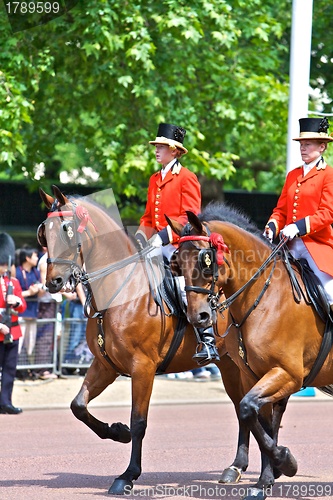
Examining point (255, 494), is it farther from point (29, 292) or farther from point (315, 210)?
point (29, 292)

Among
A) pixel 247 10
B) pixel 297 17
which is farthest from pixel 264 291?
pixel 247 10

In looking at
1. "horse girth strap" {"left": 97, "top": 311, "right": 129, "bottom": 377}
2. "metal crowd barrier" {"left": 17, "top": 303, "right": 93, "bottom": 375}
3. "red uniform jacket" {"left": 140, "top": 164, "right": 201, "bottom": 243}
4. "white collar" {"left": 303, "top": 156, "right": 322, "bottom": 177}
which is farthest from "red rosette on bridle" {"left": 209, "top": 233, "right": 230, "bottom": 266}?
"metal crowd barrier" {"left": 17, "top": 303, "right": 93, "bottom": 375}

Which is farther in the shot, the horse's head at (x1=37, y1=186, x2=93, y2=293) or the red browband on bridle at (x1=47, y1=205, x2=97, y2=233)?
the red browband on bridle at (x1=47, y1=205, x2=97, y2=233)

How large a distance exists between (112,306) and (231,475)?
175 centimetres

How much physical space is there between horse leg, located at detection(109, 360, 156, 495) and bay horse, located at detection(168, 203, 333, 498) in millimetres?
826

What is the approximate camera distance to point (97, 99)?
17.5 m

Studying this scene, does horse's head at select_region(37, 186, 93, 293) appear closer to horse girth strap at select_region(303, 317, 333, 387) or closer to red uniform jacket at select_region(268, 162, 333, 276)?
red uniform jacket at select_region(268, 162, 333, 276)

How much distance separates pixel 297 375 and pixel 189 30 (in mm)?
9920

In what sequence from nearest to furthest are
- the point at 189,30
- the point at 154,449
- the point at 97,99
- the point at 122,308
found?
the point at 122,308 < the point at 154,449 < the point at 189,30 < the point at 97,99

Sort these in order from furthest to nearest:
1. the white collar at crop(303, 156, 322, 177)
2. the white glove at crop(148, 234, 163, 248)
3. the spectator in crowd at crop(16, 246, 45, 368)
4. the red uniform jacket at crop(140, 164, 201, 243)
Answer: the spectator in crowd at crop(16, 246, 45, 368) < the red uniform jacket at crop(140, 164, 201, 243) < the white glove at crop(148, 234, 163, 248) < the white collar at crop(303, 156, 322, 177)

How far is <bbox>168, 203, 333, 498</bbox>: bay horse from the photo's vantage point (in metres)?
7.19

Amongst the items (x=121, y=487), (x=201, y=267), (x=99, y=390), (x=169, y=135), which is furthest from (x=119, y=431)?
(x=169, y=135)

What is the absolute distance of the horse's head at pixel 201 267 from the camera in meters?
7.14

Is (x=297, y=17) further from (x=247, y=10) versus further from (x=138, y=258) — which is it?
(x=138, y=258)
